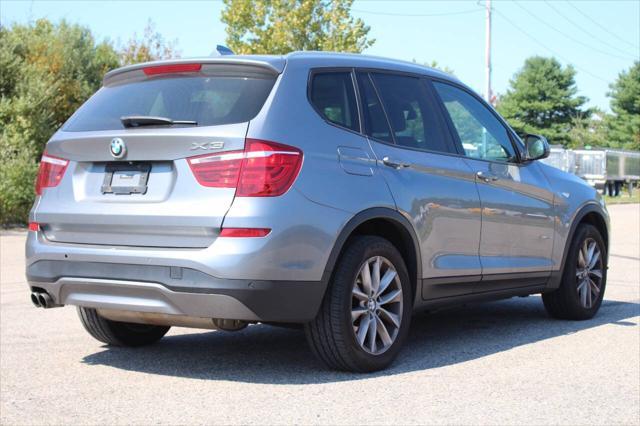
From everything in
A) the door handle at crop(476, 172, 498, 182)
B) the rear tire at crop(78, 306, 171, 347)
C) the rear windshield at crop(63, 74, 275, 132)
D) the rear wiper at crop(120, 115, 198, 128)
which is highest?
the rear windshield at crop(63, 74, 275, 132)

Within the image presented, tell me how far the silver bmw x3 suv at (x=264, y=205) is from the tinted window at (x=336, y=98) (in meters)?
0.01

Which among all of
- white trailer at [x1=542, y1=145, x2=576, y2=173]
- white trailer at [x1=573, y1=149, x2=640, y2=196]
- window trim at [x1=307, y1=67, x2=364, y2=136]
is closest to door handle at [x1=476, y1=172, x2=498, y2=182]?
window trim at [x1=307, y1=67, x2=364, y2=136]

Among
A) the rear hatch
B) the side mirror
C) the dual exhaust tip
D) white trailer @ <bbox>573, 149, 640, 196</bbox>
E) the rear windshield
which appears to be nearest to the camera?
the rear hatch

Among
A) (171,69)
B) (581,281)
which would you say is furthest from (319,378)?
(581,281)

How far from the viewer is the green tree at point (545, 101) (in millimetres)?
87438

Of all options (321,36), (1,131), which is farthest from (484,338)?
(321,36)

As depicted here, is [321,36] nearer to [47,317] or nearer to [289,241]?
[47,317]

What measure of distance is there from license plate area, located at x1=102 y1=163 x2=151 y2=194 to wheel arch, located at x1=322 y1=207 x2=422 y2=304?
1.09m

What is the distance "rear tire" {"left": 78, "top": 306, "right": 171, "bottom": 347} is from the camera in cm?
657

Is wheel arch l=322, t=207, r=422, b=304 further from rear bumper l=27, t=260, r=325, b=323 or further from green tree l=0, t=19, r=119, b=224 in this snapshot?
green tree l=0, t=19, r=119, b=224

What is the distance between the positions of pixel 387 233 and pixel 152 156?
155cm

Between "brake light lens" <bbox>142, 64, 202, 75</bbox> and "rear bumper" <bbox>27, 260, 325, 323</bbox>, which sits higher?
"brake light lens" <bbox>142, 64, 202, 75</bbox>

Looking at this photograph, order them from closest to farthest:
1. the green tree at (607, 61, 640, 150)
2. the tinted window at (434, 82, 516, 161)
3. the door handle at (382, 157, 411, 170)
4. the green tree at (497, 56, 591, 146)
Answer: the door handle at (382, 157, 411, 170) < the tinted window at (434, 82, 516, 161) < the green tree at (607, 61, 640, 150) < the green tree at (497, 56, 591, 146)

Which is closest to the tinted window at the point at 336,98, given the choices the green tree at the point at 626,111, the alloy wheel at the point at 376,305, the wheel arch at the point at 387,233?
the wheel arch at the point at 387,233
